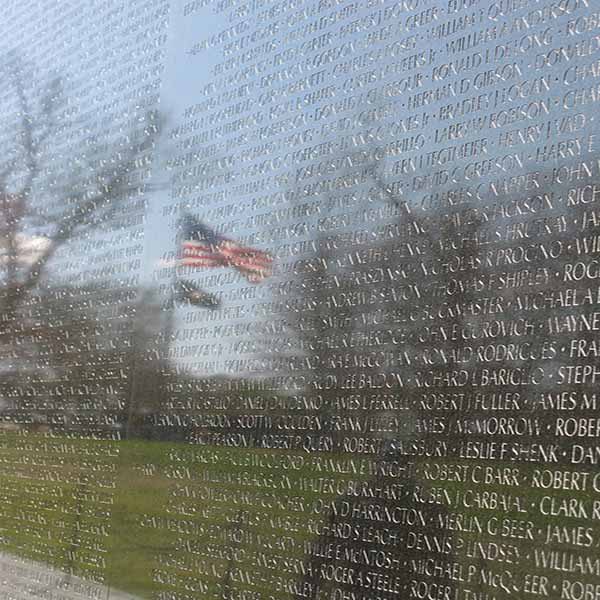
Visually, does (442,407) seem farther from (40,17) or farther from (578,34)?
(40,17)

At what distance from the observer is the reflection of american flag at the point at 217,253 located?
18.5ft

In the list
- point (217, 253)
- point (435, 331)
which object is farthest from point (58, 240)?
point (435, 331)

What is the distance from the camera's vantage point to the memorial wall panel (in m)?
4.10

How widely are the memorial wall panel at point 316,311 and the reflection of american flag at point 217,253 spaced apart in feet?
0.06

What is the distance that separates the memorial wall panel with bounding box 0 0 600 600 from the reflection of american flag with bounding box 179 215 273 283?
2 cm

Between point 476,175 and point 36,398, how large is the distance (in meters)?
4.46

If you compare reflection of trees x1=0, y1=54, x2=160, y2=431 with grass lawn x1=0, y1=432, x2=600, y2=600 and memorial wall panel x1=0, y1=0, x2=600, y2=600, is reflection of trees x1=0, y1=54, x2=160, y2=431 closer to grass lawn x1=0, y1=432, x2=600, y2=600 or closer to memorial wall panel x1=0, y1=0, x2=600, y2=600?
memorial wall panel x1=0, y1=0, x2=600, y2=600

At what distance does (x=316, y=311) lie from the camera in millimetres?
5195

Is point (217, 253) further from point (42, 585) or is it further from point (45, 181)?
point (42, 585)

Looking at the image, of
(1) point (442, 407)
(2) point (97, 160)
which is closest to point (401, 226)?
(1) point (442, 407)

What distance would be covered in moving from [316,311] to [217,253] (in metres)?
1.03

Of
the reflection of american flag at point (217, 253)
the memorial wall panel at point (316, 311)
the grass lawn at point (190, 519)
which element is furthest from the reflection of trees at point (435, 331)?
the reflection of american flag at point (217, 253)

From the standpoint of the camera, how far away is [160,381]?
20.7 feet

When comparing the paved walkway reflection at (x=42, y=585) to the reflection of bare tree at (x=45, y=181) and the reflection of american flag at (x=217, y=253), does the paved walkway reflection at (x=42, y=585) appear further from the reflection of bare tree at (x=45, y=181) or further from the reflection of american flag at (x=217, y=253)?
the reflection of american flag at (x=217, y=253)
